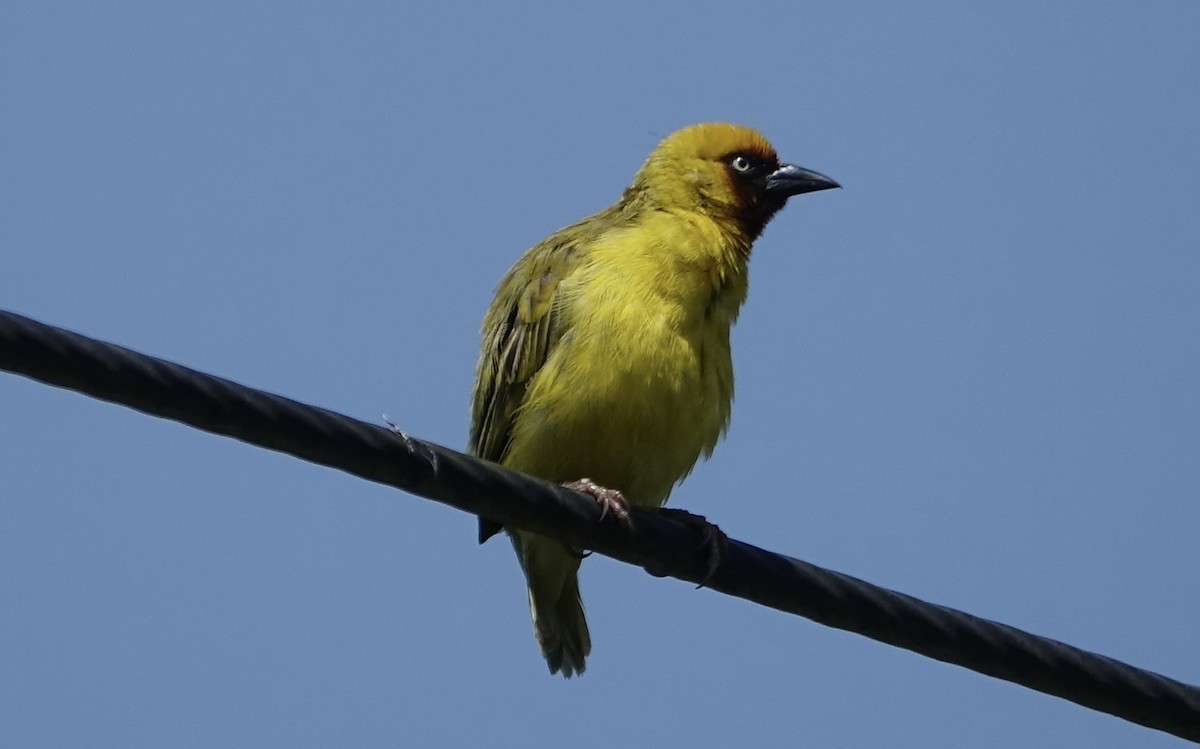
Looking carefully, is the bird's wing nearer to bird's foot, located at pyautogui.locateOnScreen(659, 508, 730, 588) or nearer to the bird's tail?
the bird's tail

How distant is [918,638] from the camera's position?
16.0 feet

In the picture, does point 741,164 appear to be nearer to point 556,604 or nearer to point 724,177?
point 724,177

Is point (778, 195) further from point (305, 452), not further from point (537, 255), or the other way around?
point (305, 452)

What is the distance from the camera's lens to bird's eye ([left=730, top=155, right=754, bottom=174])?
781 cm

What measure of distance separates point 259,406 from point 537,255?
3.27 metres

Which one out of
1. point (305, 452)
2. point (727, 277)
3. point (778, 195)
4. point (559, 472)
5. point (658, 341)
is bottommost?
point (305, 452)

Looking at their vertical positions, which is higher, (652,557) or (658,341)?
(658,341)

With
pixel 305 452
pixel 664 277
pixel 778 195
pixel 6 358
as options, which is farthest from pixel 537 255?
pixel 6 358

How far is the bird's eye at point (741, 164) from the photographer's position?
781 centimetres

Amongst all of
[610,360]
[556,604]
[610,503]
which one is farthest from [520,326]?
[610,503]

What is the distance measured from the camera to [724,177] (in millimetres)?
7707

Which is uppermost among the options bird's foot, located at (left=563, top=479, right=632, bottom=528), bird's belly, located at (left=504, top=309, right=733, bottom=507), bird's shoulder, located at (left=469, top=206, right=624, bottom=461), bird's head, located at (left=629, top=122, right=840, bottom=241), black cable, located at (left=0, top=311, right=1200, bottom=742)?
bird's head, located at (left=629, top=122, right=840, bottom=241)

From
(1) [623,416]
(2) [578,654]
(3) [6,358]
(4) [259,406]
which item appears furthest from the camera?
(2) [578,654]

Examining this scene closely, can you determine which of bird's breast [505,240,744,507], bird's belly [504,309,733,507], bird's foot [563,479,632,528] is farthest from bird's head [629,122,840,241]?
bird's foot [563,479,632,528]
